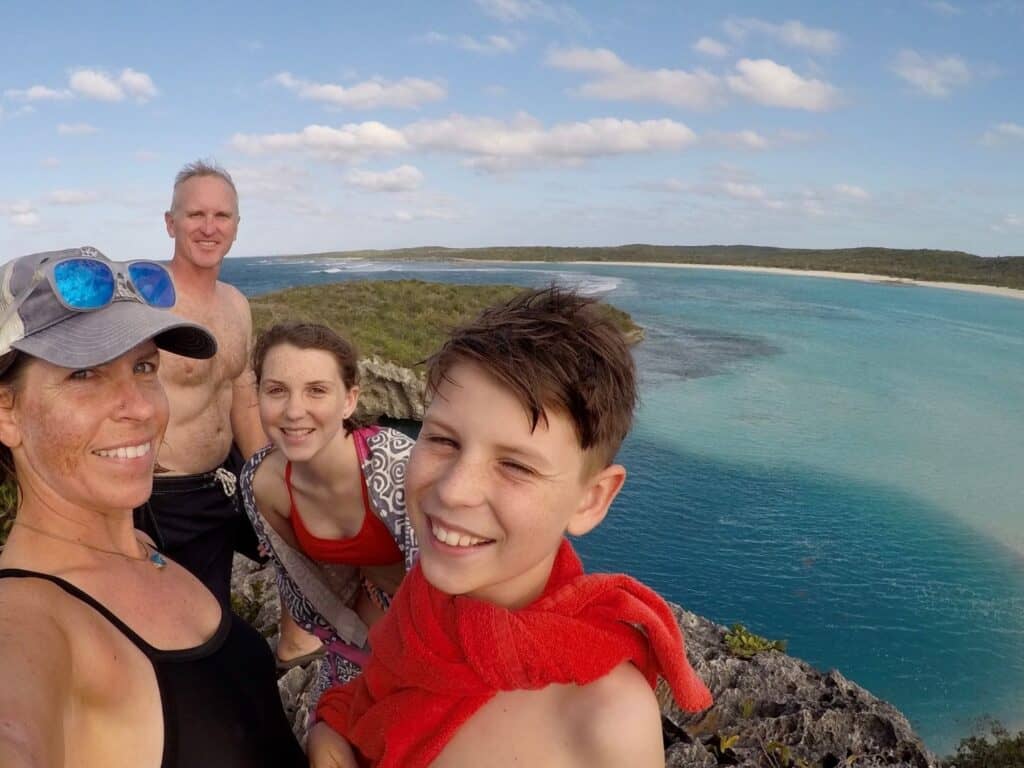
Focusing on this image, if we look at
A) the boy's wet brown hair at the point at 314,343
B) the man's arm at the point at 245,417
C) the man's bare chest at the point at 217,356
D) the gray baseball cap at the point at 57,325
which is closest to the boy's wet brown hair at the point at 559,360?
the gray baseball cap at the point at 57,325

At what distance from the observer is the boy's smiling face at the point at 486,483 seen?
1530 millimetres

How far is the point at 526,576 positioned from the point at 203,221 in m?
4.74

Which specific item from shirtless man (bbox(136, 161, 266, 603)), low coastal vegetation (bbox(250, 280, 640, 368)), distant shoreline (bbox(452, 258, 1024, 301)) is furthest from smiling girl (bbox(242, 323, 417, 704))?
distant shoreline (bbox(452, 258, 1024, 301))

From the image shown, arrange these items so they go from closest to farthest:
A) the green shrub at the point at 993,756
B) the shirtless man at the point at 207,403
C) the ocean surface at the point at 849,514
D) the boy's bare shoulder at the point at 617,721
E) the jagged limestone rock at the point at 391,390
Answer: the boy's bare shoulder at the point at 617,721
the shirtless man at the point at 207,403
the green shrub at the point at 993,756
the ocean surface at the point at 849,514
the jagged limestone rock at the point at 391,390

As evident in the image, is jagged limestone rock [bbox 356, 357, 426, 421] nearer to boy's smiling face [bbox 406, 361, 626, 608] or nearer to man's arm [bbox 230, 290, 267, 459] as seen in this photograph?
man's arm [bbox 230, 290, 267, 459]

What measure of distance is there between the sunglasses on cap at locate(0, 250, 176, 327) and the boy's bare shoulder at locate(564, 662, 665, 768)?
1.60 m

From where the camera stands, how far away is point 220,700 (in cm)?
188

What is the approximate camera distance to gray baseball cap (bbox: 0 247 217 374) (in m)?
1.74

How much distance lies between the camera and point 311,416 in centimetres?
352

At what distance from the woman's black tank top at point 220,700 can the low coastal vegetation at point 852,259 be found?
346 feet

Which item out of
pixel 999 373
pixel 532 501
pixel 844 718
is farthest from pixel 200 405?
pixel 999 373

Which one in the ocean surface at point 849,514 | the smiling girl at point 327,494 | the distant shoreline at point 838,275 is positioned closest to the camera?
the smiling girl at point 327,494

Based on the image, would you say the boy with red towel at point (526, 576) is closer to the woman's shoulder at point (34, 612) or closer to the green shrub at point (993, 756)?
the woman's shoulder at point (34, 612)

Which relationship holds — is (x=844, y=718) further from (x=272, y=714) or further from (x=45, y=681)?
(x=45, y=681)
